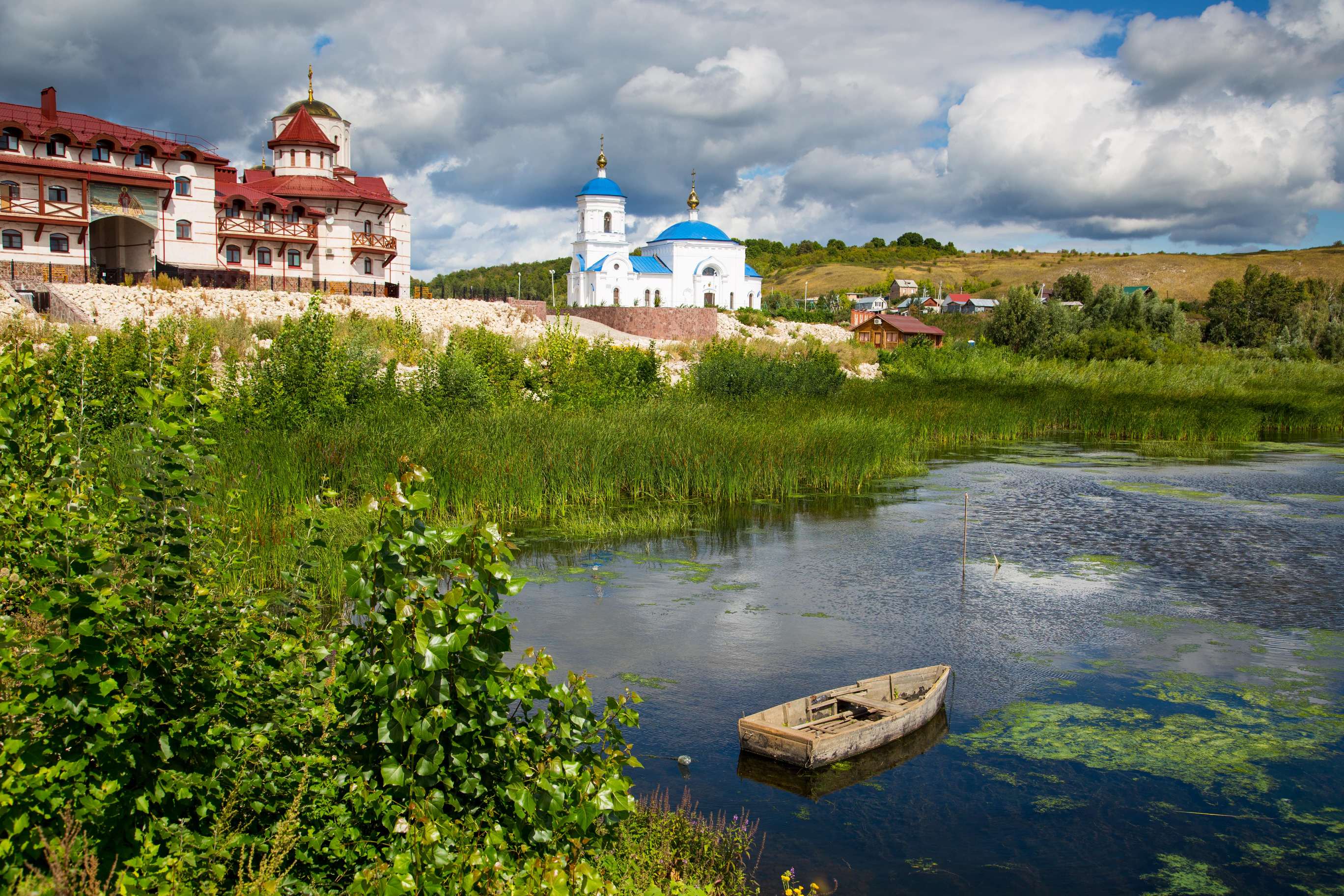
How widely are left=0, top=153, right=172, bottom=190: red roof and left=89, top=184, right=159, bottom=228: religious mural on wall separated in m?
0.40

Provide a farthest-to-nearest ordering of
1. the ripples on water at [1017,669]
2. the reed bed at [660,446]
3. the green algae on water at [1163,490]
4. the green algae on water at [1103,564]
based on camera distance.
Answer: the green algae on water at [1163,490] < the reed bed at [660,446] < the green algae on water at [1103,564] < the ripples on water at [1017,669]

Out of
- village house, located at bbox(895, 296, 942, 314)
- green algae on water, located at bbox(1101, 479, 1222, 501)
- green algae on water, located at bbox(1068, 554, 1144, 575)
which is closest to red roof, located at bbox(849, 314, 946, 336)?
village house, located at bbox(895, 296, 942, 314)

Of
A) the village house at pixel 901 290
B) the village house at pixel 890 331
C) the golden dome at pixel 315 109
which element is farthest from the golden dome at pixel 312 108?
the village house at pixel 901 290

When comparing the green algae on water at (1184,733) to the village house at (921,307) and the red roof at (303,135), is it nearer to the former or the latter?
the red roof at (303,135)

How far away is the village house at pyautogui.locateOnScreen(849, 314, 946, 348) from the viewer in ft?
205

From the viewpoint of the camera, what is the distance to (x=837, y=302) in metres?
88.9

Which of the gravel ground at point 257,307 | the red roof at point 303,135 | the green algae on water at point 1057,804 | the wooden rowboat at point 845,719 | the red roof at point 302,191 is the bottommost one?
the green algae on water at point 1057,804

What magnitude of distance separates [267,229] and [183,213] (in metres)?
3.81

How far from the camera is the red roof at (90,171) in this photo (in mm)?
34781

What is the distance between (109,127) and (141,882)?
148ft

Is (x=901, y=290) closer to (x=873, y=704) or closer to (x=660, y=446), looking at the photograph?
(x=660, y=446)

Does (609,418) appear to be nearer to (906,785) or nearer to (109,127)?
(906,785)

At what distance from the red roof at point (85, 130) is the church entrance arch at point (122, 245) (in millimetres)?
3024

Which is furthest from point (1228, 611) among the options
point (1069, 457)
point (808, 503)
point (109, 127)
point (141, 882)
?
point (109, 127)
